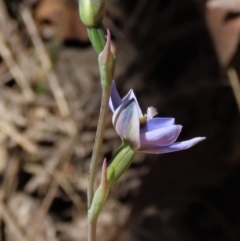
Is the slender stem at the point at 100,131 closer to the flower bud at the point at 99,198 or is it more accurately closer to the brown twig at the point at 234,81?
the flower bud at the point at 99,198

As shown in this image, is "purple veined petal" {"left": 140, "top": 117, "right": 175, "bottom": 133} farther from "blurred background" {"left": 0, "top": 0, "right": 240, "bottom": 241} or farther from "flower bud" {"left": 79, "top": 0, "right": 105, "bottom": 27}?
"blurred background" {"left": 0, "top": 0, "right": 240, "bottom": 241}

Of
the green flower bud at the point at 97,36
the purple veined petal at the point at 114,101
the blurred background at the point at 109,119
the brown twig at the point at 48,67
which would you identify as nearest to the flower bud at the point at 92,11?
the green flower bud at the point at 97,36

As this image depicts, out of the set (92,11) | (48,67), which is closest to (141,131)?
(92,11)

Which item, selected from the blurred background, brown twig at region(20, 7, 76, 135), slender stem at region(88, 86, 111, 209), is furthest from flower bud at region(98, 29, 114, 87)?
brown twig at region(20, 7, 76, 135)

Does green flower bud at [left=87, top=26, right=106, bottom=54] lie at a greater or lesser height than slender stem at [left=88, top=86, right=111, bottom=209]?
greater

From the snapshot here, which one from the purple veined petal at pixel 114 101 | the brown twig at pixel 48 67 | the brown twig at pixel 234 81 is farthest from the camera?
the brown twig at pixel 48 67

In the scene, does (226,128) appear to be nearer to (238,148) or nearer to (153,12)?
(238,148)

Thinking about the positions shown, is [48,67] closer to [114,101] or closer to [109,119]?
[109,119]
